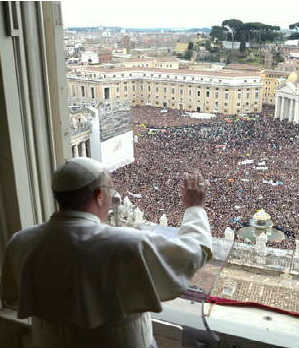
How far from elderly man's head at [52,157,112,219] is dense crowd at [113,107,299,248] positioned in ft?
1.91

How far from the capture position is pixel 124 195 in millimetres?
1504

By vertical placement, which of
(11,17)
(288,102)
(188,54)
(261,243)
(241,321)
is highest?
(11,17)

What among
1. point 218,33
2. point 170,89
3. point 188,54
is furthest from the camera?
point 170,89

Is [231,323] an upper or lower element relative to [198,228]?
A: lower

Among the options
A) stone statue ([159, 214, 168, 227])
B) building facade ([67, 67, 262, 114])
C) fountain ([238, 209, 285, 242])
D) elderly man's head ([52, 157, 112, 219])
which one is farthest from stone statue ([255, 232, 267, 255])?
elderly man's head ([52, 157, 112, 219])

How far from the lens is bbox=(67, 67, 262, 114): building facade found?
1.31m

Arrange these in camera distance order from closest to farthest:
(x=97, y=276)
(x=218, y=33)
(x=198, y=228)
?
(x=97, y=276)
(x=198, y=228)
(x=218, y=33)

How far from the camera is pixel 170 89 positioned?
1.41 m

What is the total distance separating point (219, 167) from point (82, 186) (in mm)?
811

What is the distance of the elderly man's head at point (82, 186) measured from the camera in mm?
775

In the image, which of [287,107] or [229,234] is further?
[229,234]

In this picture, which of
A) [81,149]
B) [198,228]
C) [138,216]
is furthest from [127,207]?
[198,228]

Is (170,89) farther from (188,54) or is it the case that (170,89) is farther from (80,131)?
(80,131)

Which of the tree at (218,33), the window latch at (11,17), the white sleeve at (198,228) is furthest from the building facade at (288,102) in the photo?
the window latch at (11,17)
